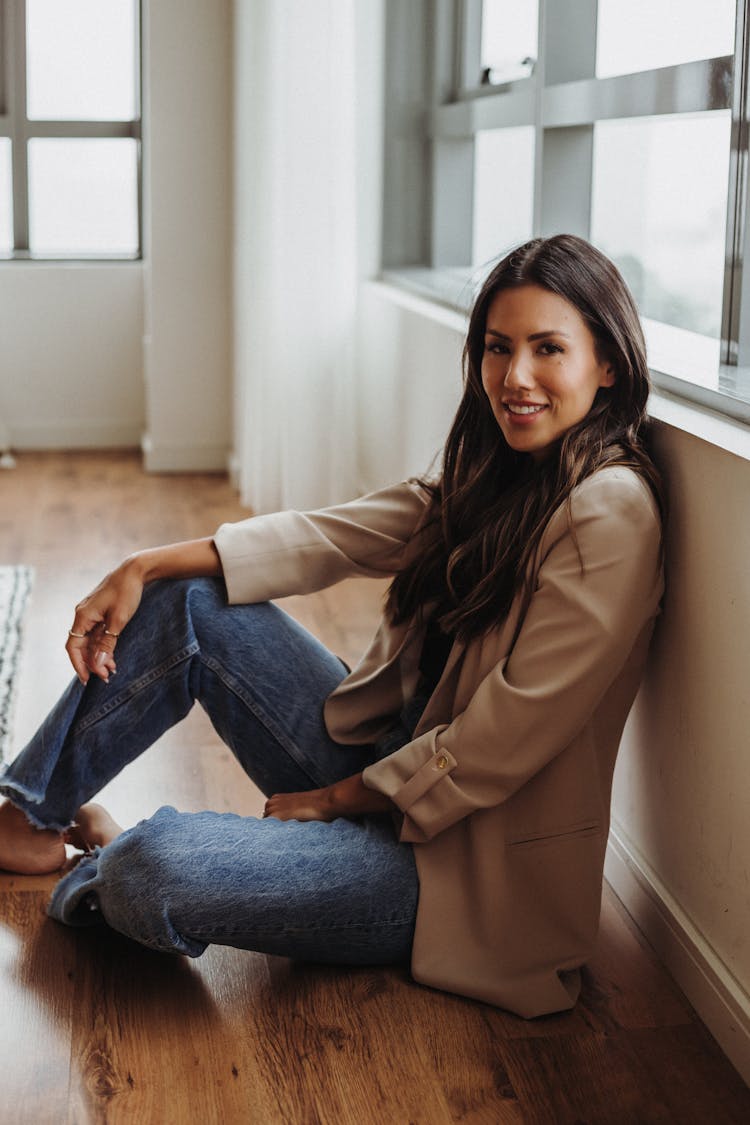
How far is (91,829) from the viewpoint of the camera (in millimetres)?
1950

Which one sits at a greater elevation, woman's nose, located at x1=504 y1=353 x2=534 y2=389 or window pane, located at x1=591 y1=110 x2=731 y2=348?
window pane, located at x1=591 y1=110 x2=731 y2=348

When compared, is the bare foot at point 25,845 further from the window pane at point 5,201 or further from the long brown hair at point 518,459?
the window pane at point 5,201

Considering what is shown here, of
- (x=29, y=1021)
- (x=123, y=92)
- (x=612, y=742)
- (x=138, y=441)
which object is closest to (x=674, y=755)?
(x=612, y=742)

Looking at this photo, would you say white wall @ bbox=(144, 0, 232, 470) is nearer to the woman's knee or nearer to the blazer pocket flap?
the woman's knee

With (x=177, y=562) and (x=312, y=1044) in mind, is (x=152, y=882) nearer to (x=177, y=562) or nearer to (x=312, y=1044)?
(x=312, y=1044)

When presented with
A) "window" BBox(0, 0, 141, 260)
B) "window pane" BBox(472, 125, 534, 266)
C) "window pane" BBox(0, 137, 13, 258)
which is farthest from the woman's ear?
"window pane" BBox(0, 137, 13, 258)

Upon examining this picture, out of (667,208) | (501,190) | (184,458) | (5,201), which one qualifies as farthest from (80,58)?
(667,208)

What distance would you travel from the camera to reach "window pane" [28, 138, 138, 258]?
5.26 metres

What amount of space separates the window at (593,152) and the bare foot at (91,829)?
1.01 m

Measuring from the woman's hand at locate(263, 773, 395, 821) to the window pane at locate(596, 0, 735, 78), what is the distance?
1225 mm

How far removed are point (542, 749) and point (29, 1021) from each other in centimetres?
70

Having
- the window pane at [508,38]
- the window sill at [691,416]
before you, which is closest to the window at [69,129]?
the window pane at [508,38]

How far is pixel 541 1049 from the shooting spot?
1562mm

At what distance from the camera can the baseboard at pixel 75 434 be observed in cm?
522
